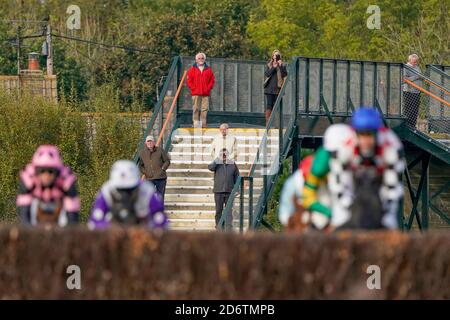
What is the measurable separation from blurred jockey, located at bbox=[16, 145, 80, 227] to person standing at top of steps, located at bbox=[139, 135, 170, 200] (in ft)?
43.8

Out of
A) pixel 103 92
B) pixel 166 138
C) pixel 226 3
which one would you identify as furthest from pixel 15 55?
pixel 166 138

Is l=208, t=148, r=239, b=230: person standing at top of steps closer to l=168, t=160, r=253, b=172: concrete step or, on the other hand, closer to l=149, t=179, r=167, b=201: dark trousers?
l=149, t=179, r=167, b=201: dark trousers

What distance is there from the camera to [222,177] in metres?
29.8

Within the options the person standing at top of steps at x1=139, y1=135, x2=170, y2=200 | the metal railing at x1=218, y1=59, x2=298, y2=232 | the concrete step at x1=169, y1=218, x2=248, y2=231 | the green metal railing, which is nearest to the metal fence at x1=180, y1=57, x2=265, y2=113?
the green metal railing

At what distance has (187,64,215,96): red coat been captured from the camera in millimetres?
32875

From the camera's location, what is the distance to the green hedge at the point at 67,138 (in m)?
51.9

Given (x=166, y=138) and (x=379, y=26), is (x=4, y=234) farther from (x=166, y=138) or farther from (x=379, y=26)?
(x=379, y=26)

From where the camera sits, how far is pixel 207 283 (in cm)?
1338

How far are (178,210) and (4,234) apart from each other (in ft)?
59.1

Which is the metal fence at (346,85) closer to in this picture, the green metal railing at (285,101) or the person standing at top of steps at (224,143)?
the green metal railing at (285,101)

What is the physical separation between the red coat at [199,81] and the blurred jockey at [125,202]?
17234 mm

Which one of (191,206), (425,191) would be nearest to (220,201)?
(191,206)

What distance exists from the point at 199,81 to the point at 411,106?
3780 mm

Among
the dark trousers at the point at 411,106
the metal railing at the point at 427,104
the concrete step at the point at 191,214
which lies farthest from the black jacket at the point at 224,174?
the dark trousers at the point at 411,106
